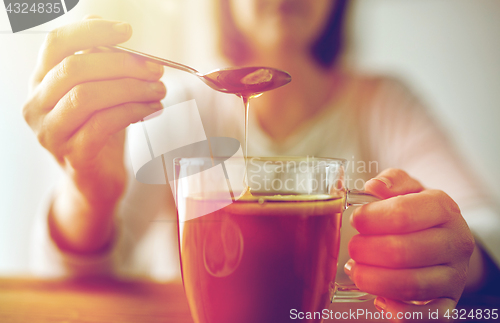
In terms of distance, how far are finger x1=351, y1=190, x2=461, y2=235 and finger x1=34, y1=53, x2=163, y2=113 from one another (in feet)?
1.43

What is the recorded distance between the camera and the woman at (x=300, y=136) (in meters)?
0.46

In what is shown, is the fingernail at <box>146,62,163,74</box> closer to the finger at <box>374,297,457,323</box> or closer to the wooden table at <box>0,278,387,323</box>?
the wooden table at <box>0,278,387,323</box>

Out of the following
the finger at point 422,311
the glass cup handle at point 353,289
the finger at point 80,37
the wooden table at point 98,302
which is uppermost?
the finger at point 80,37

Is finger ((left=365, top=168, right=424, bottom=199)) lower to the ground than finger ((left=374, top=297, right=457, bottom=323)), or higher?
higher

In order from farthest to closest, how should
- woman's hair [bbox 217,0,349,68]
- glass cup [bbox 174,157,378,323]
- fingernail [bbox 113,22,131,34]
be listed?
woman's hair [bbox 217,0,349,68] → fingernail [bbox 113,22,131,34] → glass cup [bbox 174,157,378,323]

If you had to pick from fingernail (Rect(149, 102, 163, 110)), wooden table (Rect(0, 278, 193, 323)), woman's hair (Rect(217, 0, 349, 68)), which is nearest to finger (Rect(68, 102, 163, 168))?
fingernail (Rect(149, 102, 163, 110))

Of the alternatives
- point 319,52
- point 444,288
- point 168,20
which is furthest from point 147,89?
point 168,20

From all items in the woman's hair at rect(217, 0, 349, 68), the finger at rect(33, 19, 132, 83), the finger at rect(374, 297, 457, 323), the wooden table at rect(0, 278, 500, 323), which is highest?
the finger at rect(33, 19, 132, 83)

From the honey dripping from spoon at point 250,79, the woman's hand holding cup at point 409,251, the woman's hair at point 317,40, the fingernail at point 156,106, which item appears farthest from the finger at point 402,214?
the woman's hair at point 317,40

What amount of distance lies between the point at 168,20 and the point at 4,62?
3.00ft

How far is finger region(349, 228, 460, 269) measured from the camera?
44 centimetres

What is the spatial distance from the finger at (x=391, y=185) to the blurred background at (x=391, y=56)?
132cm

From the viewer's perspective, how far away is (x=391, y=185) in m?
0.51

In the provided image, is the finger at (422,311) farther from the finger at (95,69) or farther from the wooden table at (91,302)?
the finger at (95,69)
